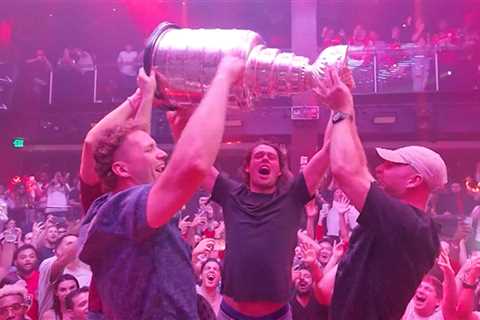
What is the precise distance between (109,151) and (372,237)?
35.0 inches

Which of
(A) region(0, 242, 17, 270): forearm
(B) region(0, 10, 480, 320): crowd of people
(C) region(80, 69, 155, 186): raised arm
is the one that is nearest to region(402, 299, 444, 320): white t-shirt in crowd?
(B) region(0, 10, 480, 320): crowd of people

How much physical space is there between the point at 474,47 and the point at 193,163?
1054 centimetres

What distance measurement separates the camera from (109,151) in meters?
1.65

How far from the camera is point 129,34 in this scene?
1449cm

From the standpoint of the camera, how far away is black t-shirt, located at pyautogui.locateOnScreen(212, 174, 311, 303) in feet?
8.91

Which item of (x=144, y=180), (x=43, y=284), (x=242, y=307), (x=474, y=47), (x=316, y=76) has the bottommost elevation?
(x=43, y=284)

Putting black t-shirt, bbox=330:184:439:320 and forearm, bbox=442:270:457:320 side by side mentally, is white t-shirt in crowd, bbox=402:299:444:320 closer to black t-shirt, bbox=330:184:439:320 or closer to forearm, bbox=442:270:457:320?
forearm, bbox=442:270:457:320

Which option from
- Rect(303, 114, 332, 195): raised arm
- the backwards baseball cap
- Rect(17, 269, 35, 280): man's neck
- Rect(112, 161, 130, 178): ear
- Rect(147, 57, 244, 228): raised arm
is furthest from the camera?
Rect(17, 269, 35, 280): man's neck

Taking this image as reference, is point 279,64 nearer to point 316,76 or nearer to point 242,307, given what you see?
point 316,76

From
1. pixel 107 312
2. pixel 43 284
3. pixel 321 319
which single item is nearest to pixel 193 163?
pixel 107 312

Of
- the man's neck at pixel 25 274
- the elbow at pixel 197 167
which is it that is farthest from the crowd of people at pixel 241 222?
the man's neck at pixel 25 274

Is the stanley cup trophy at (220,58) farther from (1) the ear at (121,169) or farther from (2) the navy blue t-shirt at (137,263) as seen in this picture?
(2) the navy blue t-shirt at (137,263)

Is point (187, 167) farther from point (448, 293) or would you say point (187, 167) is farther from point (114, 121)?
point (448, 293)

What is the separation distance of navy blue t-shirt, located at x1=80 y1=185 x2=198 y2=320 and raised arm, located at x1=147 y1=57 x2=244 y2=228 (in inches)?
1.6
